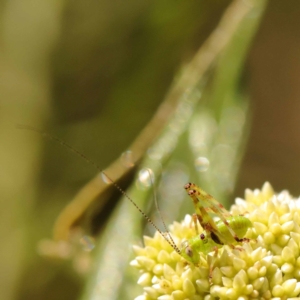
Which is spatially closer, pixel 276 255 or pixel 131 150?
pixel 276 255

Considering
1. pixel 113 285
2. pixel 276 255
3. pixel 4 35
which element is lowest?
pixel 276 255

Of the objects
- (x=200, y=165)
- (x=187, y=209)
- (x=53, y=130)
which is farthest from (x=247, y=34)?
(x=53, y=130)

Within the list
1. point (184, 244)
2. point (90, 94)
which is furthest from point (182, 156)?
point (90, 94)

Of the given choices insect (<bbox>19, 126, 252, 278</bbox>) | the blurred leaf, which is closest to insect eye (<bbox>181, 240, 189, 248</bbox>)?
insect (<bbox>19, 126, 252, 278</bbox>)

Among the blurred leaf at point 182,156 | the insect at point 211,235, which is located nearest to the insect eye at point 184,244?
the insect at point 211,235

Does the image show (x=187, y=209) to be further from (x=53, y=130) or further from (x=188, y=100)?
(x=53, y=130)

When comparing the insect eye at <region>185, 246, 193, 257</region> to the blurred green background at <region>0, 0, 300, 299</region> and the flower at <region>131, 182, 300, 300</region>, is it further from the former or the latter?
the blurred green background at <region>0, 0, 300, 299</region>
